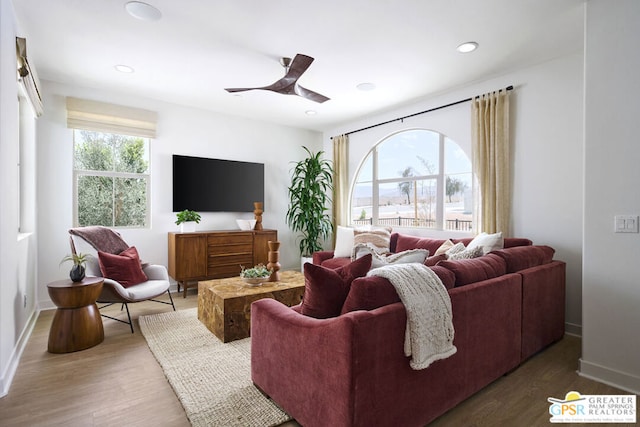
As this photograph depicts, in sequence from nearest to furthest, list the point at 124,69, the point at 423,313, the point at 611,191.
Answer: the point at 423,313 → the point at 611,191 → the point at 124,69

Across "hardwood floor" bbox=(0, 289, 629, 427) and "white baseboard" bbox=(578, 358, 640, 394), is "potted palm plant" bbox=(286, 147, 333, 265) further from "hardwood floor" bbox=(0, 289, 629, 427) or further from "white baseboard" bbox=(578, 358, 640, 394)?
"white baseboard" bbox=(578, 358, 640, 394)

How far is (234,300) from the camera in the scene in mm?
2828

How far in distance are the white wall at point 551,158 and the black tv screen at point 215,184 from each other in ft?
11.5

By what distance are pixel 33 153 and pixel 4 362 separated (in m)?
2.45

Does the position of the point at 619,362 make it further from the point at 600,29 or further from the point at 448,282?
the point at 600,29

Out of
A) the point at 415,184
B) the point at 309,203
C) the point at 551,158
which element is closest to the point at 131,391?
the point at 309,203

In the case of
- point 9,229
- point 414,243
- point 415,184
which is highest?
point 415,184

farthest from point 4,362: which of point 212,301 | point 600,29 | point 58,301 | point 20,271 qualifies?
point 600,29

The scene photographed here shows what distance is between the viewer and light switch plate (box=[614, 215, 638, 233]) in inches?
82.1

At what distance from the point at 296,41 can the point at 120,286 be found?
279 centimetres

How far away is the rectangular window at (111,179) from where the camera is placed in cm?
407

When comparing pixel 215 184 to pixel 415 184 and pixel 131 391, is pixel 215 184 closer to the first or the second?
pixel 415 184

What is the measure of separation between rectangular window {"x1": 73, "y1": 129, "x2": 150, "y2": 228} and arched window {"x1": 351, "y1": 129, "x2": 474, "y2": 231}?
3289 millimetres

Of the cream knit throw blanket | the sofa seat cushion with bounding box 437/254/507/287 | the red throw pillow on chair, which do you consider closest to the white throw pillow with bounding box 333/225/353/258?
the sofa seat cushion with bounding box 437/254/507/287
